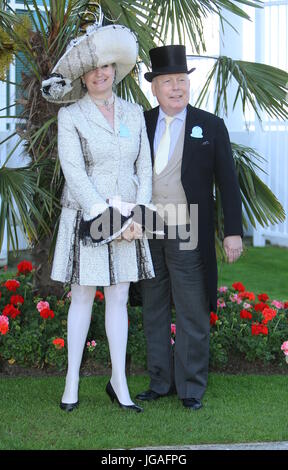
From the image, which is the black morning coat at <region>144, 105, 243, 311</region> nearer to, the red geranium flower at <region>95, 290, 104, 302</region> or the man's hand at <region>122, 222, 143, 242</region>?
the man's hand at <region>122, 222, 143, 242</region>

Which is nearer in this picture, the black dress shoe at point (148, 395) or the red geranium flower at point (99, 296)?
the black dress shoe at point (148, 395)

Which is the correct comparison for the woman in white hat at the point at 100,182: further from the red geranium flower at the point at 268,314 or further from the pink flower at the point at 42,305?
the red geranium flower at the point at 268,314

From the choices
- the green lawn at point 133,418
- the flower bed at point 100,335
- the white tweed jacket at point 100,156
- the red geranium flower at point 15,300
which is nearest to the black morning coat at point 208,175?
the white tweed jacket at point 100,156

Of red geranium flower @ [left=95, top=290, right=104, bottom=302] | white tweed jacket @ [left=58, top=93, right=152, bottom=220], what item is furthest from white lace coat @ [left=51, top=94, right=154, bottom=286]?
red geranium flower @ [left=95, top=290, right=104, bottom=302]

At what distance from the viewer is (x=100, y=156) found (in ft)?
11.8

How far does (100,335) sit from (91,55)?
1.70 meters

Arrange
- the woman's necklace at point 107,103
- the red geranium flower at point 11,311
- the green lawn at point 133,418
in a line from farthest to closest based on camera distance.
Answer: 1. the red geranium flower at point 11,311
2. the woman's necklace at point 107,103
3. the green lawn at point 133,418

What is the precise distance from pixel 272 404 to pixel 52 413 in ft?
3.42

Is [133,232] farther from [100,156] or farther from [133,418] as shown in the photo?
[133,418]

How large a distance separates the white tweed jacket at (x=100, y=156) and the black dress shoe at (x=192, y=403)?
0.98m

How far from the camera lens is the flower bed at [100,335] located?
14.6 ft

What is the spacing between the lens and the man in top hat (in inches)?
148

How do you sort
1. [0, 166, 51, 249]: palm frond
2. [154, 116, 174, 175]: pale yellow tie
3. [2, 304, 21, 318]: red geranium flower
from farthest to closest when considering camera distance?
[2, 304, 21, 318]: red geranium flower → [0, 166, 51, 249]: palm frond → [154, 116, 174, 175]: pale yellow tie

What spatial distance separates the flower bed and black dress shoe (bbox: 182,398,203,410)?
2.02 ft
